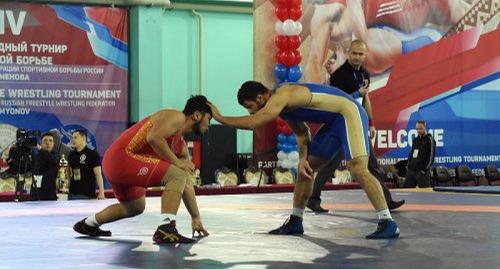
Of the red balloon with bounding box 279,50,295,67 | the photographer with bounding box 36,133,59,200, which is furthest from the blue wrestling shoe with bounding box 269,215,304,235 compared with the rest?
the red balloon with bounding box 279,50,295,67

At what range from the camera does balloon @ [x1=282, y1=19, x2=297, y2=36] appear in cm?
1463

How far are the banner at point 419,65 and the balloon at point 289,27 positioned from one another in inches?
22.0

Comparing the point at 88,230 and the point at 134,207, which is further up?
the point at 134,207

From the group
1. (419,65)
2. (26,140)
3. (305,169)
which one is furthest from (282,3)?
(305,169)

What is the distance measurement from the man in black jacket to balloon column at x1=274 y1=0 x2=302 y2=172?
1.71m

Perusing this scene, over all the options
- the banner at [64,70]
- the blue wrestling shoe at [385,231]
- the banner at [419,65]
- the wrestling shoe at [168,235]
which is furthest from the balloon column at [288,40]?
the wrestling shoe at [168,235]

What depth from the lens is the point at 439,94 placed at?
56.3 ft

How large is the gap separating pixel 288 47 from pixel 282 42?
0.39ft

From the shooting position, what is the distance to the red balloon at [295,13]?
48.5ft

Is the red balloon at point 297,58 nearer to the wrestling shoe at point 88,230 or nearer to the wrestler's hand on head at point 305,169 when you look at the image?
the wrestler's hand on head at point 305,169

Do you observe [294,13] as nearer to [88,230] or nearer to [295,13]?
[295,13]

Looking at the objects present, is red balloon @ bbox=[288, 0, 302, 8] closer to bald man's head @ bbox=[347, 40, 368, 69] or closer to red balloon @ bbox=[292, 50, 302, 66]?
red balloon @ bbox=[292, 50, 302, 66]

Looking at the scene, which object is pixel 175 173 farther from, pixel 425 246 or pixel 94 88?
pixel 94 88

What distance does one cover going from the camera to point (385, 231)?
652cm
